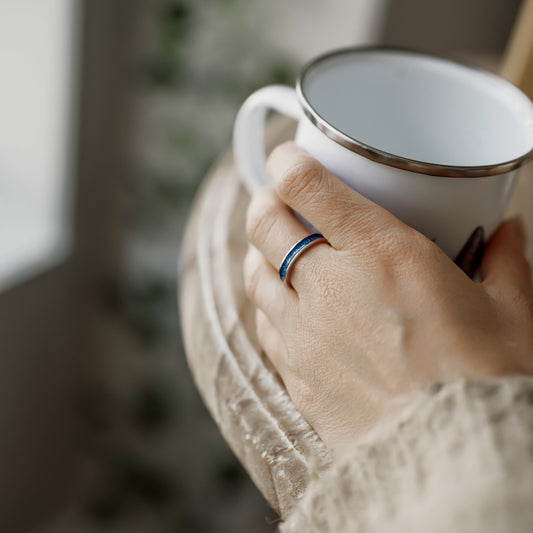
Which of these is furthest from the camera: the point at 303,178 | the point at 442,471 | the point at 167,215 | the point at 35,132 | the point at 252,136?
the point at 167,215

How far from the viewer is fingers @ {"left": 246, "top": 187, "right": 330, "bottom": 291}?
1.14 feet

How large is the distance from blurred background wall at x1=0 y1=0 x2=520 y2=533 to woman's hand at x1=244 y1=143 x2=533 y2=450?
53cm

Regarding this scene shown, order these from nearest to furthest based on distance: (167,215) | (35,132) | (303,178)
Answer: (303,178), (35,132), (167,215)

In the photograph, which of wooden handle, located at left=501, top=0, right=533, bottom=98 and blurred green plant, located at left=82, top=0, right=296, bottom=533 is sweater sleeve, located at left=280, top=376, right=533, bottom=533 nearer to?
wooden handle, located at left=501, top=0, right=533, bottom=98

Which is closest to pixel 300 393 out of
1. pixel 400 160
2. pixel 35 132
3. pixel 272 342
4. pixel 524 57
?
pixel 272 342

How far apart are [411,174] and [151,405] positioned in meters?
1.15

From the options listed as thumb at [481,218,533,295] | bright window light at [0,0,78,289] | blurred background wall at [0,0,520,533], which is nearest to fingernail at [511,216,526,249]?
thumb at [481,218,533,295]

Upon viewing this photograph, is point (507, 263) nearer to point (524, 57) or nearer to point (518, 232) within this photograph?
point (518, 232)

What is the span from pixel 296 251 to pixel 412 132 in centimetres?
17

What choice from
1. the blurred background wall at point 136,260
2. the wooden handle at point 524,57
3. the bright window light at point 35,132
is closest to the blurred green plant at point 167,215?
the blurred background wall at point 136,260

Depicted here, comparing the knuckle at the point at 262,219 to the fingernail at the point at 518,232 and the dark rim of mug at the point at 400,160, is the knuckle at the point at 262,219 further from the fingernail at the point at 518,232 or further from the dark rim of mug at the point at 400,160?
the fingernail at the point at 518,232

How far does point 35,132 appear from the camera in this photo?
102cm

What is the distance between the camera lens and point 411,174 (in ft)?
1.04

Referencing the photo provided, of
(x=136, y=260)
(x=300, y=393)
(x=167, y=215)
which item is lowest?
(x=136, y=260)
